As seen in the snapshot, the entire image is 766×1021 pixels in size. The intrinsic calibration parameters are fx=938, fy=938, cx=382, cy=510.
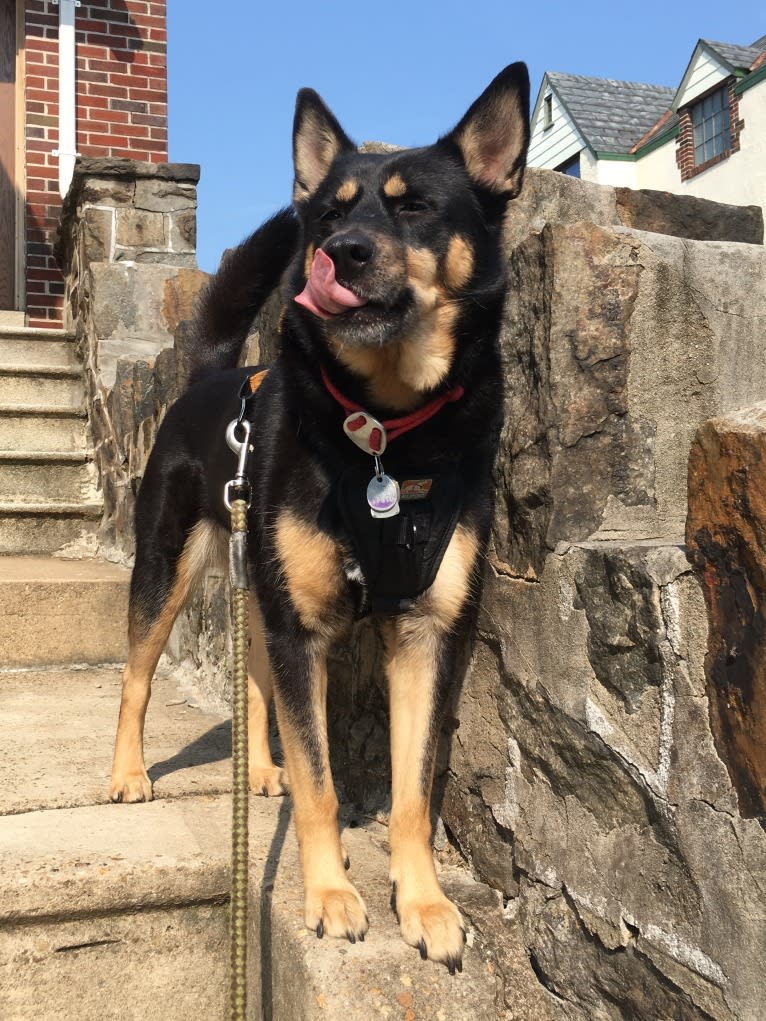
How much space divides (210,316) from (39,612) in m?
1.66

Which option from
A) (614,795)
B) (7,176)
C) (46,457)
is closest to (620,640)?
(614,795)

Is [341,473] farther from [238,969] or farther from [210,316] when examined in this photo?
[210,316]

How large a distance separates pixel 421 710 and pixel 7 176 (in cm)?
766

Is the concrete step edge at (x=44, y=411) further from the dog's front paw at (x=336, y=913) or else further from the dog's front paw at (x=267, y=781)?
the dog's front paw at (x=336, y=913)

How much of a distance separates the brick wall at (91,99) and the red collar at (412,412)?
6428 millimetres

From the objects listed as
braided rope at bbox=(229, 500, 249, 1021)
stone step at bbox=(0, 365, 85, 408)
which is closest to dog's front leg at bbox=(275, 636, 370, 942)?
braided rope at bbox=(229, 500, 249, 1021)

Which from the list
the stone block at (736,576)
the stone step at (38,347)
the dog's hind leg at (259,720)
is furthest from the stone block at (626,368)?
the stone step at (38,347)

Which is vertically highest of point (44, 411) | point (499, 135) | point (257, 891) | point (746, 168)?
point (746, 168)

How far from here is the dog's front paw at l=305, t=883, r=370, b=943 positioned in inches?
72.1

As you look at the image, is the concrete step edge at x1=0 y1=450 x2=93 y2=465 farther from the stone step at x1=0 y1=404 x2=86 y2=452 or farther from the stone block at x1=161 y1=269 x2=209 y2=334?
the stone block at x1=161 y1=269 x2=209 y2=334

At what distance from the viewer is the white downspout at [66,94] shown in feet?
25.8

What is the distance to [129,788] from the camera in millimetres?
2578

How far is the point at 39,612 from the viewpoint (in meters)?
4.09

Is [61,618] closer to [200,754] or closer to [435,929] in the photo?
[200,754]
